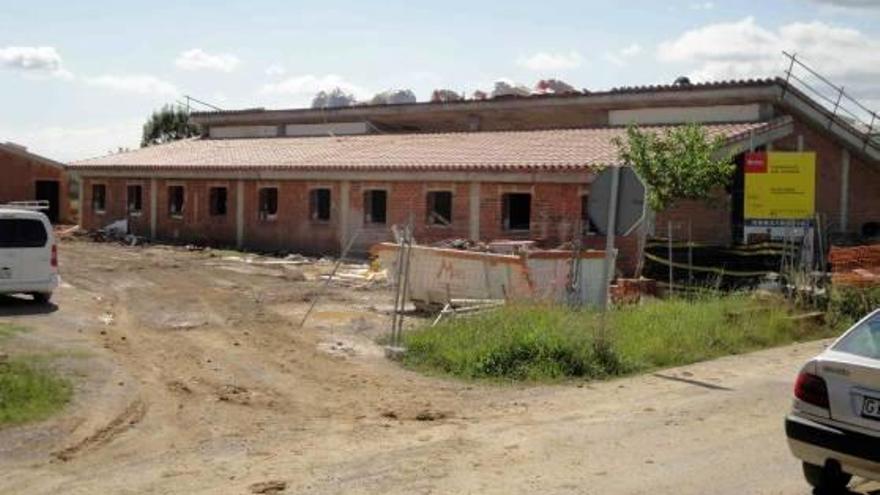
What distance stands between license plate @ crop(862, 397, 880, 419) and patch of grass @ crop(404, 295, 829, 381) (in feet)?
17.9

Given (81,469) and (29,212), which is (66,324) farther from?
(81,469)

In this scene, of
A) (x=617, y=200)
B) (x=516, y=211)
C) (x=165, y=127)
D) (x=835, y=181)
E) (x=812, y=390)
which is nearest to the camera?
(x=812, y=390)

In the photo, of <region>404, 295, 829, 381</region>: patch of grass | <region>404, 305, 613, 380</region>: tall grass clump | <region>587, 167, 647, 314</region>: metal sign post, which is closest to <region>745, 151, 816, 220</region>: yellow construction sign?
<region>404, 295, 829, 381</region>: patch of grass

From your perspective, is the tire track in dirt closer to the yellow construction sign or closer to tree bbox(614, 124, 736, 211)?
Answer: tree bbox(614, 124, 736, 211)

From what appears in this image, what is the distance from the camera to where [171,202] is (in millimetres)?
38500

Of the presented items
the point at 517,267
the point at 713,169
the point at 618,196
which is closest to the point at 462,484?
the point at 618,196

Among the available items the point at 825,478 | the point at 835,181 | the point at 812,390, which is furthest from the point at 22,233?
the point at 835,181

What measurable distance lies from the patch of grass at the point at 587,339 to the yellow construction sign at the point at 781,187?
525 cm

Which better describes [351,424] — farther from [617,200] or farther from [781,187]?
[781,187]

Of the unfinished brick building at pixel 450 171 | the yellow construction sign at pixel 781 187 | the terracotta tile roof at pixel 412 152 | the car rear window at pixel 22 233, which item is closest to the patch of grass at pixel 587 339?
the yellow construction sign at pixel 781 187

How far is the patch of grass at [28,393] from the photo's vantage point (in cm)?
916

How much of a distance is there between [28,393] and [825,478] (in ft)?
23.8

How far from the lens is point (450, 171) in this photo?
92.5 ft

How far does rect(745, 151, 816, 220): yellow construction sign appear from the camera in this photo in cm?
2017
